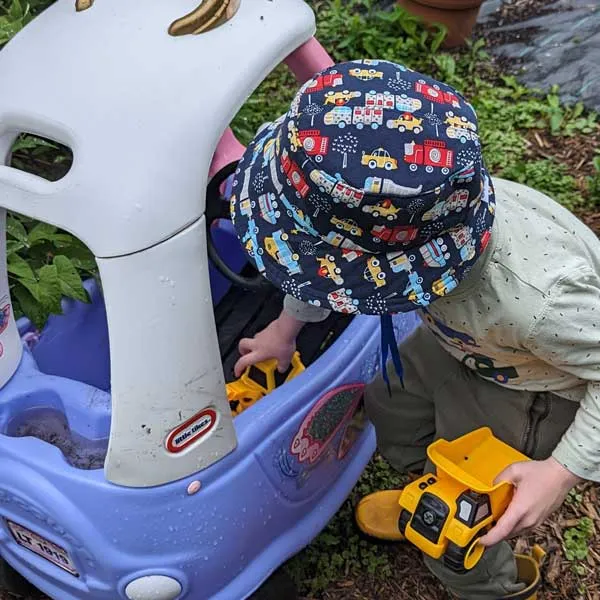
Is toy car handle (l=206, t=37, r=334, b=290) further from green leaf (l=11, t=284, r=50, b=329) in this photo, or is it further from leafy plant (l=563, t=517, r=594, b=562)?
leafy plant (l=563, t=517, r=594, b=562)

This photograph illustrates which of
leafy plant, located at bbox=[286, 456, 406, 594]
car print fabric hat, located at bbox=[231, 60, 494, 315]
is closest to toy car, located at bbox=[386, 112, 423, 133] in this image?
car print fabric hat, located at bbox=[231, 60, 494, 315]

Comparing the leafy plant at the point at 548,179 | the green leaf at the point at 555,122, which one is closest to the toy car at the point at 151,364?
the leafy plant at the point at 548,179

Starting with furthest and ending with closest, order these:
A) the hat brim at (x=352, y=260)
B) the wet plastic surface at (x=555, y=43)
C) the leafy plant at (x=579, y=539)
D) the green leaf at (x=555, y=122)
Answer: the wet plastic surface at (x=555, y=43) → the green leaf at (x=555, y=122) → the leafy plant at (x=579, y=539) → the hat brim at (x=352, y=260)

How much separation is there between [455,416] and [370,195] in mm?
613

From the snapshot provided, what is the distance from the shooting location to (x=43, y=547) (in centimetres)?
138

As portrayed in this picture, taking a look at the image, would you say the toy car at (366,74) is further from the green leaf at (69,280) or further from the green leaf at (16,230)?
the green leaf at (16,230)

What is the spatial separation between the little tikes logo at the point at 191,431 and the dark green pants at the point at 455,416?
413 millimetres

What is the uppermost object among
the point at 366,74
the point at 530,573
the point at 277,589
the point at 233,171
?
the point at 366,74

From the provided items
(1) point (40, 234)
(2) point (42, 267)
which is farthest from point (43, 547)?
(1) point (40, 234)

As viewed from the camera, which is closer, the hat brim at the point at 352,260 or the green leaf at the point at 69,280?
the hat brim at the point at 352,260

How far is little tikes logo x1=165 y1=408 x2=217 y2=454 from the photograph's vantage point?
3.96ft

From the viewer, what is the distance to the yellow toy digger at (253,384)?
1.55 meters

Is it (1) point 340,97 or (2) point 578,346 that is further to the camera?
(2) point 578,346

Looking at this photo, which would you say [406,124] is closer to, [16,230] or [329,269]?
[329,269]
